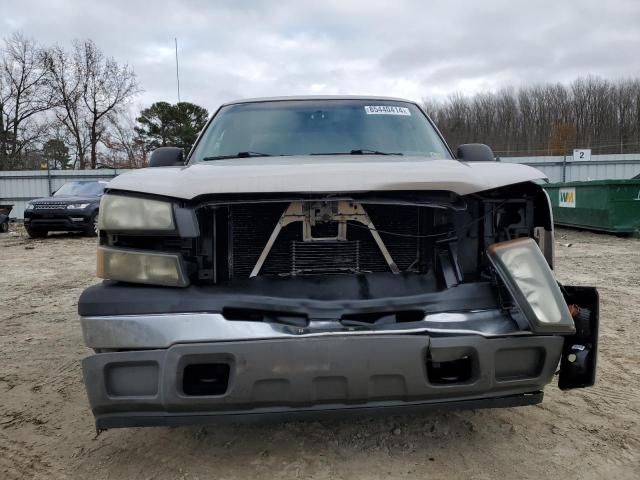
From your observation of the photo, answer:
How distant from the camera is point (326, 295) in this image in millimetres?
1973

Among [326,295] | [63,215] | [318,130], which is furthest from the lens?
[63,215]

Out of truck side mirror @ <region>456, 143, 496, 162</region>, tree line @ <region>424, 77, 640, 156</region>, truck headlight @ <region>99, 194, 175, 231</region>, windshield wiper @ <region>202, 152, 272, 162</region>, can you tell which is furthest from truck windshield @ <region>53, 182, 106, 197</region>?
tree line @ <region>424, 77, 640, 156</region>

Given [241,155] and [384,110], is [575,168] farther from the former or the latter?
[241,155]

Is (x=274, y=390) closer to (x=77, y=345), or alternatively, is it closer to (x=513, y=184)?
(x=513, y=184)

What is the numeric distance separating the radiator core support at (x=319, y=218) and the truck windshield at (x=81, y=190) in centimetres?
1206

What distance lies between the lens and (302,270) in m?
2.08

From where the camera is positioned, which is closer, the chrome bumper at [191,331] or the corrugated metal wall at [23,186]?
Answer: the chrome bumper at [191,331]

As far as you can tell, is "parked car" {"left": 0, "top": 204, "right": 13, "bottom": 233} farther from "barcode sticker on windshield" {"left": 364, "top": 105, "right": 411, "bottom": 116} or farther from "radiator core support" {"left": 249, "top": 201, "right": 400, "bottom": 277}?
"radiator core support" {"left": 249, "top": 201, "right": 400, "bottom": 277}

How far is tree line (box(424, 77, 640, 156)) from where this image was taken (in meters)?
40.6

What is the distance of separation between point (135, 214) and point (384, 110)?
6.61 feet

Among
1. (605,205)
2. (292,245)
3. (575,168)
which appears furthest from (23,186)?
(575,168)

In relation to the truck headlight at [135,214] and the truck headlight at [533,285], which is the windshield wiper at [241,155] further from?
the truck headlight at [533,285]

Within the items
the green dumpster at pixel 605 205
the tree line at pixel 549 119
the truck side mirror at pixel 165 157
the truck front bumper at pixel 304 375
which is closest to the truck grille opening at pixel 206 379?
the truck front bumper at pixel 304 375

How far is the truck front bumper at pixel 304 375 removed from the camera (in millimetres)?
1681
